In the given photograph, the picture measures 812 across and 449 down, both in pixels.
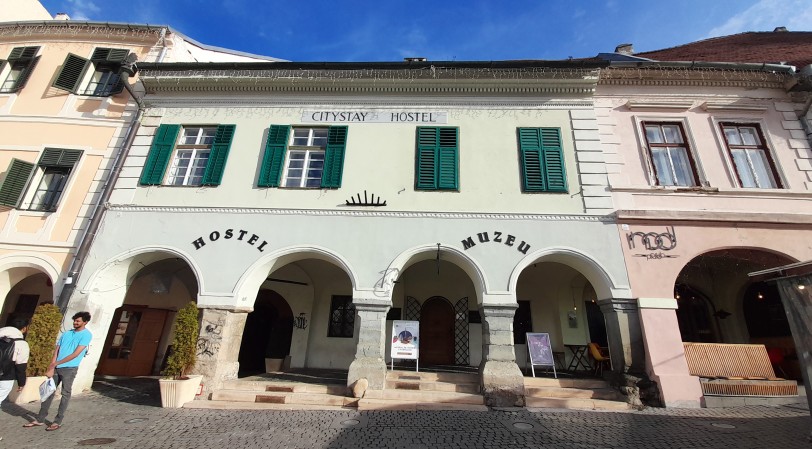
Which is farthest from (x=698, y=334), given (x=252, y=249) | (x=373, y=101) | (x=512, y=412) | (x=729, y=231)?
(x=252, y=249)

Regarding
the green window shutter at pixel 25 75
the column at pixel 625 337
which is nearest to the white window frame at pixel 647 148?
the column at pixel 625 337

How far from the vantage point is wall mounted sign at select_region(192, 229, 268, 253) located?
8.07 meters

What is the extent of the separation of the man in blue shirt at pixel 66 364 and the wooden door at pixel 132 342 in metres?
5.05

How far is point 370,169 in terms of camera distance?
8758 millimetres

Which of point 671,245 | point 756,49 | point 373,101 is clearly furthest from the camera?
point 756,49

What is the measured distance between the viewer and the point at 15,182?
8750 mm

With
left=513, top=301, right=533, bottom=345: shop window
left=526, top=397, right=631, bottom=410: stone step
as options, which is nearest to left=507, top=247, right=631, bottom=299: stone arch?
left=526, top=397, right=631, bottom=410: stone step

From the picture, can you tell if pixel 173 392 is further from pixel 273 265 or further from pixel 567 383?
pixel 567 383

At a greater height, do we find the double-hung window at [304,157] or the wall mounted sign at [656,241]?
the double-hung window at [304,157]

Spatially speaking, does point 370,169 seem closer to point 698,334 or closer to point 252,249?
point 252,249

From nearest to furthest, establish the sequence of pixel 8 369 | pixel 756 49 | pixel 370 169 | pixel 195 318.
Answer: pixel 8 369 → pixel 195 318 → pixel 370 169 → pixel 756 49

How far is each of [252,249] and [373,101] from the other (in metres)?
4.89

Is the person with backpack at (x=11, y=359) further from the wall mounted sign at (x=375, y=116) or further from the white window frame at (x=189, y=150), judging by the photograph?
the wall mounted sign at (x=375, y=116)

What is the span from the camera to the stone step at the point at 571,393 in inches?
272
